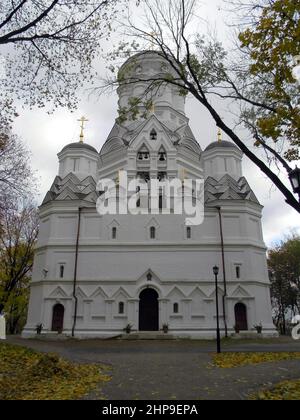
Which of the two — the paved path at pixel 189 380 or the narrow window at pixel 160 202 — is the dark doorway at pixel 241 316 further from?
the paved path at pixel 189 380

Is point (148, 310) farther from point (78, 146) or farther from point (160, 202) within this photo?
point (78, 146)

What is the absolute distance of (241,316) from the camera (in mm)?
28984

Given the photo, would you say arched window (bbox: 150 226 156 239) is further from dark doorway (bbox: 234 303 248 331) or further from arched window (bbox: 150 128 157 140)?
arched window (bbox: 150 128 157 140)

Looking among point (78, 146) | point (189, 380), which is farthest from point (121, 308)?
point (189, 380)

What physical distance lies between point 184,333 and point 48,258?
1307 centimetres

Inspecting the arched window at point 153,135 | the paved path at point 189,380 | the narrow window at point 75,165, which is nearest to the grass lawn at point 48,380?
the paved path at point 189,380

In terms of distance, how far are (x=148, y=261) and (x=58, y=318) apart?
8.75 m

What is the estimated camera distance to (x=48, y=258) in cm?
3062

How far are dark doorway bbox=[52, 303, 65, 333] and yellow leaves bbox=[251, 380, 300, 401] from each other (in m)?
23.8

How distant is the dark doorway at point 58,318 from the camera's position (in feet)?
94.4

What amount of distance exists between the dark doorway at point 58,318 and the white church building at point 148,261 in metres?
0.08

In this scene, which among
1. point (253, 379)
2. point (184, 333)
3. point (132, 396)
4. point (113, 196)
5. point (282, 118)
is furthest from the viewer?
point (113, 196)
